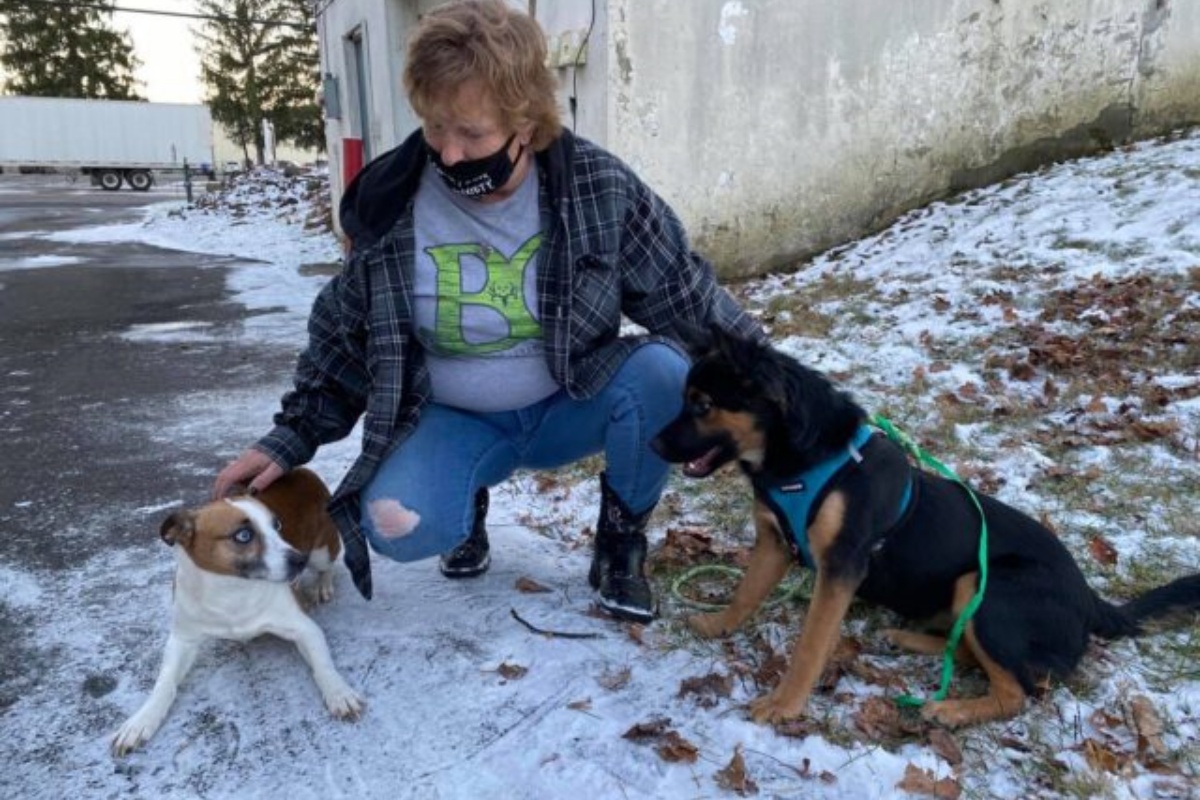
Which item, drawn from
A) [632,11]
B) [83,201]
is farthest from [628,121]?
[83,201]

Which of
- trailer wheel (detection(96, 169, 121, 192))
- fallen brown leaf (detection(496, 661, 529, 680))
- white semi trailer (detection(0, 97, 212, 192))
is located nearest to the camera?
fallen brown leaf (detection(496, 661, 529, 680))

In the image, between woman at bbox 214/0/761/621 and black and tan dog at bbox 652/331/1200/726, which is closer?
black and tan dog at bbox 652/331/1200/726

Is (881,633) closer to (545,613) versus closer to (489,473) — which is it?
(545,613)

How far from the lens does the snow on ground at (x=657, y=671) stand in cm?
230

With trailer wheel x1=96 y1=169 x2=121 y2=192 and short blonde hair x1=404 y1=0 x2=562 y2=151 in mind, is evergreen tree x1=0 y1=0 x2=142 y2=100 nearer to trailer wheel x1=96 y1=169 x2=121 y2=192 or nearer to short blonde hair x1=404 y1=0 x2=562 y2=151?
trailer wheel x1=96 y1=169 x2=121 y2=192

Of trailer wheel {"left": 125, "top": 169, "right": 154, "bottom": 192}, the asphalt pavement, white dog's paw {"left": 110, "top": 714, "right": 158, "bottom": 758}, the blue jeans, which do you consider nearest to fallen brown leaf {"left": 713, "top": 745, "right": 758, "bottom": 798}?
the blue jeans

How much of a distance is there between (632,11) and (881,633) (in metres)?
6.02

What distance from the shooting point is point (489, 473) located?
3.05 meters

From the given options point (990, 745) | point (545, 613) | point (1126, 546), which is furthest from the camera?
point (1126, 546)

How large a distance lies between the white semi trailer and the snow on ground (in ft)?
125

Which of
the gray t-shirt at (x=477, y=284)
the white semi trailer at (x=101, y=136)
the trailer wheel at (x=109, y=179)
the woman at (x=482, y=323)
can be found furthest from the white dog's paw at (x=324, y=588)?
the trailer wheel at (x=109, y=179)

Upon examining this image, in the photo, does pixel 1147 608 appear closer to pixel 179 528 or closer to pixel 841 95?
pixel 179 528

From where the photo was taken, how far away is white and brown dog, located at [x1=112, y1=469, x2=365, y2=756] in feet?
8.38

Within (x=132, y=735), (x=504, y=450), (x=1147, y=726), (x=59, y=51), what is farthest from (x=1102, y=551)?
(x=59, y=51)
